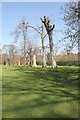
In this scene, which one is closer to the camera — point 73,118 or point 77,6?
point 73,118

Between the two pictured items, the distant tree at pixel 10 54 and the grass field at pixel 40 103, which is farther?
the distant tree at pixel 10 54

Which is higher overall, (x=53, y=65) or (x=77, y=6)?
(x=77, y=6)

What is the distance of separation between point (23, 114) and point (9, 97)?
1.42 m

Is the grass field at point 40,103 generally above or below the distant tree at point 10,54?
below

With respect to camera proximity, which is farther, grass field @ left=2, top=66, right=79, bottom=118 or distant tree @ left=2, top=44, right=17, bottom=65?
distant tree @ left=2, top=44, right=17, bottom=65

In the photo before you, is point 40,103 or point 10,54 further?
point 10,54

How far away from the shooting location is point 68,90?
807 cm

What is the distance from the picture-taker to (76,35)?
12.8m

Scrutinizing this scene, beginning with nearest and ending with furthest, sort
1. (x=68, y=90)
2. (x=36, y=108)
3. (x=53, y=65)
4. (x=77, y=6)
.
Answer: (x=36, y=108) < (x=68, y=90) < (x=77, y=6) < (x=53, y=65)

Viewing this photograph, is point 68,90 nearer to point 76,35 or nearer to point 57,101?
point 57,101

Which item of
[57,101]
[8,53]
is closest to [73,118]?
[57,101]

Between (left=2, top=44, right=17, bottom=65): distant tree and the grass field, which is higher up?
(left=2, top=44, right=17, bottom=65): distant tree

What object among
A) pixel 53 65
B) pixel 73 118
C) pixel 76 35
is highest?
pixel 76 35

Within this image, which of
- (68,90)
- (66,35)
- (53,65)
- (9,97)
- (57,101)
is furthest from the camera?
(53,65)
